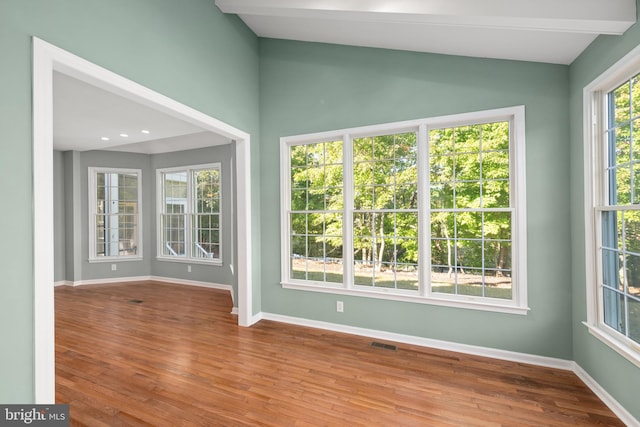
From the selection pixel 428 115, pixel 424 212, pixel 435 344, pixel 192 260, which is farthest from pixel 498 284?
pixel 192 260

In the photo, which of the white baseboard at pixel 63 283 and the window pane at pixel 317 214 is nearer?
the window pane at pixel 317 214

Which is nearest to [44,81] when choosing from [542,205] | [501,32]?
[501,32]

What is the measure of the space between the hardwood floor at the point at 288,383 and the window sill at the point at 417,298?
484 mm

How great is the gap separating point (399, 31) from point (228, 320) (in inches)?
155

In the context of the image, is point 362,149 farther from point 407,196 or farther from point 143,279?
point 143,279

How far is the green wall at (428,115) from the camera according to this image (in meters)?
2.54

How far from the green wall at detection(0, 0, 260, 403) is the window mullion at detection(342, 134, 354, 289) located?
1.47m

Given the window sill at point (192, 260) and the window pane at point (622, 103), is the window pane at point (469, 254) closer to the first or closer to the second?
the window pane at point (622, 103)

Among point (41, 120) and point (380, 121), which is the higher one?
point (380, 121)

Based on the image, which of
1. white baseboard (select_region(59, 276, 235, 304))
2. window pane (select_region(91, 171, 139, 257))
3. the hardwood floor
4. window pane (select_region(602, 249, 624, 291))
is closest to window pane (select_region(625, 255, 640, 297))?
window pane (select_region(602, 249, 624, 291))

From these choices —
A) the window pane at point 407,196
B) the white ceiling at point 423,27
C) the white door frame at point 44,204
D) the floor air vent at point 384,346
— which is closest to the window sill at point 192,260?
the white ceiling at point 423,27

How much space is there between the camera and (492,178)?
279cm

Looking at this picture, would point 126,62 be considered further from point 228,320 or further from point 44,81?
point 228,320

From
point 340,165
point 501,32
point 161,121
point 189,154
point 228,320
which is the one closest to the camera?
point 501,32
